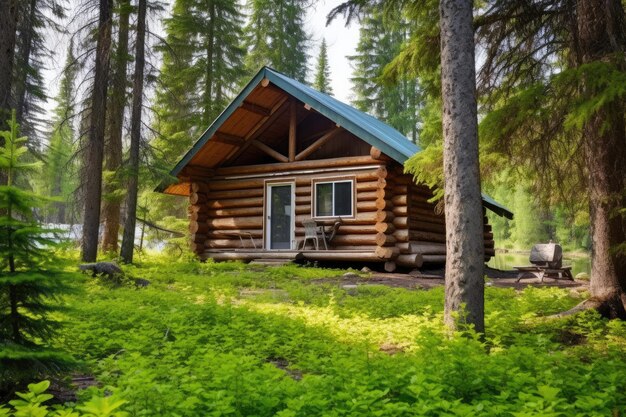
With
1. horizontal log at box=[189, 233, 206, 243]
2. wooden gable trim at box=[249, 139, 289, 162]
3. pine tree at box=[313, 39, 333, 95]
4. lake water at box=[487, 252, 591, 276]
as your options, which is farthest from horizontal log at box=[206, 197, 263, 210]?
pine tree at box=[313, 39, 333, 95]

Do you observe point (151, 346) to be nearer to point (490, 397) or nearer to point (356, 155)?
point (490, 397)

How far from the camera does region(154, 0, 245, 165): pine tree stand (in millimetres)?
23297

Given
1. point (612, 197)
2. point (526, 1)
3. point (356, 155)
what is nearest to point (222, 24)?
point (356, 155)

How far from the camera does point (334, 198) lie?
1558 centimetres

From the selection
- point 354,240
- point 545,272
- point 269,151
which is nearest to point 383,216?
point 354,240

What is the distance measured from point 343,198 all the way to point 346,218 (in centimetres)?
74

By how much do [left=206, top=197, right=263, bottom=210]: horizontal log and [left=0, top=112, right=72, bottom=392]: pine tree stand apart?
13.3 metres

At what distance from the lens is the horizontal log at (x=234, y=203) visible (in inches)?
666

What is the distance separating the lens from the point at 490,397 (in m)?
3.37

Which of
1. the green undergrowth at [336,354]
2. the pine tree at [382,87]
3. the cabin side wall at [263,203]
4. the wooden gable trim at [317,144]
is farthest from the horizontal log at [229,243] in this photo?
the pine tree at [382,87]

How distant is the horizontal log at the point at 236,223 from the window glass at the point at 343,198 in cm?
293

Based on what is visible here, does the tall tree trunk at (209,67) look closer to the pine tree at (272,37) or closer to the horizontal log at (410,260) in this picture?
the pine tree at (272,37)

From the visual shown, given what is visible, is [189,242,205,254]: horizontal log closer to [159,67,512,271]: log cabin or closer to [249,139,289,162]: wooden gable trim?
[159,67,512,271]: log cabin

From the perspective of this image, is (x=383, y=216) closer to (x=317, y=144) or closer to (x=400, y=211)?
(x=400, y=211)
